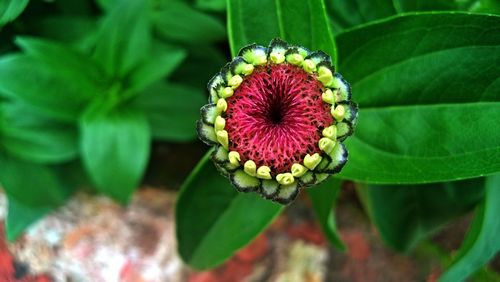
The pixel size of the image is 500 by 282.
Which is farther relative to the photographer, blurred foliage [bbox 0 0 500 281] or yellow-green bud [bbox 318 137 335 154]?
blurred foliage [bbox 0 0 500 281]

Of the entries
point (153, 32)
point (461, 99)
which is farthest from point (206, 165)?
point (153, 32)

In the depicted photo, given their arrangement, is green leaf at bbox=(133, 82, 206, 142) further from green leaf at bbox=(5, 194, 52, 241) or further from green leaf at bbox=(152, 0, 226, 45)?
green leaf at bbox=(5, 194, 52, 241)

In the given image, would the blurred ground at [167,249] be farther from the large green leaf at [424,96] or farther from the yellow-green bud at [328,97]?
the yellow-green bud at [328,97]

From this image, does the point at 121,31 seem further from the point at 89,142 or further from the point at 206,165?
the point at 206,165

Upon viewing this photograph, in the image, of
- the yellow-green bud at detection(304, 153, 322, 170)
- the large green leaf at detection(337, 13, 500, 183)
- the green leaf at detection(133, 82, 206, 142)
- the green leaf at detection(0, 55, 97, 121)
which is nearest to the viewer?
the yellow-green bud at detection(304, 153, 322, 170)

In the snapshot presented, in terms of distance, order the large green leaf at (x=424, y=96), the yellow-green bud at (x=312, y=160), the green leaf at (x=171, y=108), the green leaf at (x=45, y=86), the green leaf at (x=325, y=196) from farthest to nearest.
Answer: the green leaf at (x=171, y=108)
the green leaf at (x=45, y=86)
the green leaf at (x=325, y=196)
the large green leaf at (x=424, y=96)
the yellow-green bud at (x=312, y=160)

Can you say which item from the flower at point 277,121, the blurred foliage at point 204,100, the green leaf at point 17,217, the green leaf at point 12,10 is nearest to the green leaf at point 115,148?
the blurred foliage at point 204,100

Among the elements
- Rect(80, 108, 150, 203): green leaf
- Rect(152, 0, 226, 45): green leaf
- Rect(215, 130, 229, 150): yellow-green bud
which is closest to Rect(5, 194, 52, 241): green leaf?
Rect(80, 108, 150, 203): green leaf
